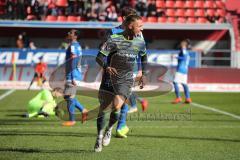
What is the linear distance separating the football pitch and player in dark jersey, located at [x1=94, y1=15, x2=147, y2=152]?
2.20 feet

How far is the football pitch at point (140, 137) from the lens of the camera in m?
8.60

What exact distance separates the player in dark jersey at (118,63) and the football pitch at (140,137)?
0.67m

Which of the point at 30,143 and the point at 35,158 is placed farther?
the point at 30,143

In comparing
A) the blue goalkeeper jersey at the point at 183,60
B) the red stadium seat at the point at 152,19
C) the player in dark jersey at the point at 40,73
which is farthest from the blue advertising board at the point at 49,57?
the blue goalkeeper jersey at the point at 183,60

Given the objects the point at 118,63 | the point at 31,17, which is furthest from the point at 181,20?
the point at 118,63

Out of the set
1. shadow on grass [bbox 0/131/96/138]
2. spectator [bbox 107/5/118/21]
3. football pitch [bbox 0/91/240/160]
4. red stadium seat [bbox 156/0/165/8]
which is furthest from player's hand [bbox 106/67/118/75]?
red stadium seat [bbox 156/0/165/8]

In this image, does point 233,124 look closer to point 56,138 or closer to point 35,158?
point 56,138

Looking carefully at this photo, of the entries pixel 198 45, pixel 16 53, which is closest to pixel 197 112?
pixel 16 53

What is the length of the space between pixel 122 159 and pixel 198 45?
86.8ft

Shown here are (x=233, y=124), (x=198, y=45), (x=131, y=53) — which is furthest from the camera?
(x=198, y=45)

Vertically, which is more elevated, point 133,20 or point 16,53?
point 133,20

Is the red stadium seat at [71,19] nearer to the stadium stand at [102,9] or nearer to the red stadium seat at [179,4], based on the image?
the stadium stand at [102,9]

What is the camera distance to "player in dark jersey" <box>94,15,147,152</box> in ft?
28.2

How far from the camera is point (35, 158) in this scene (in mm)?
8125
